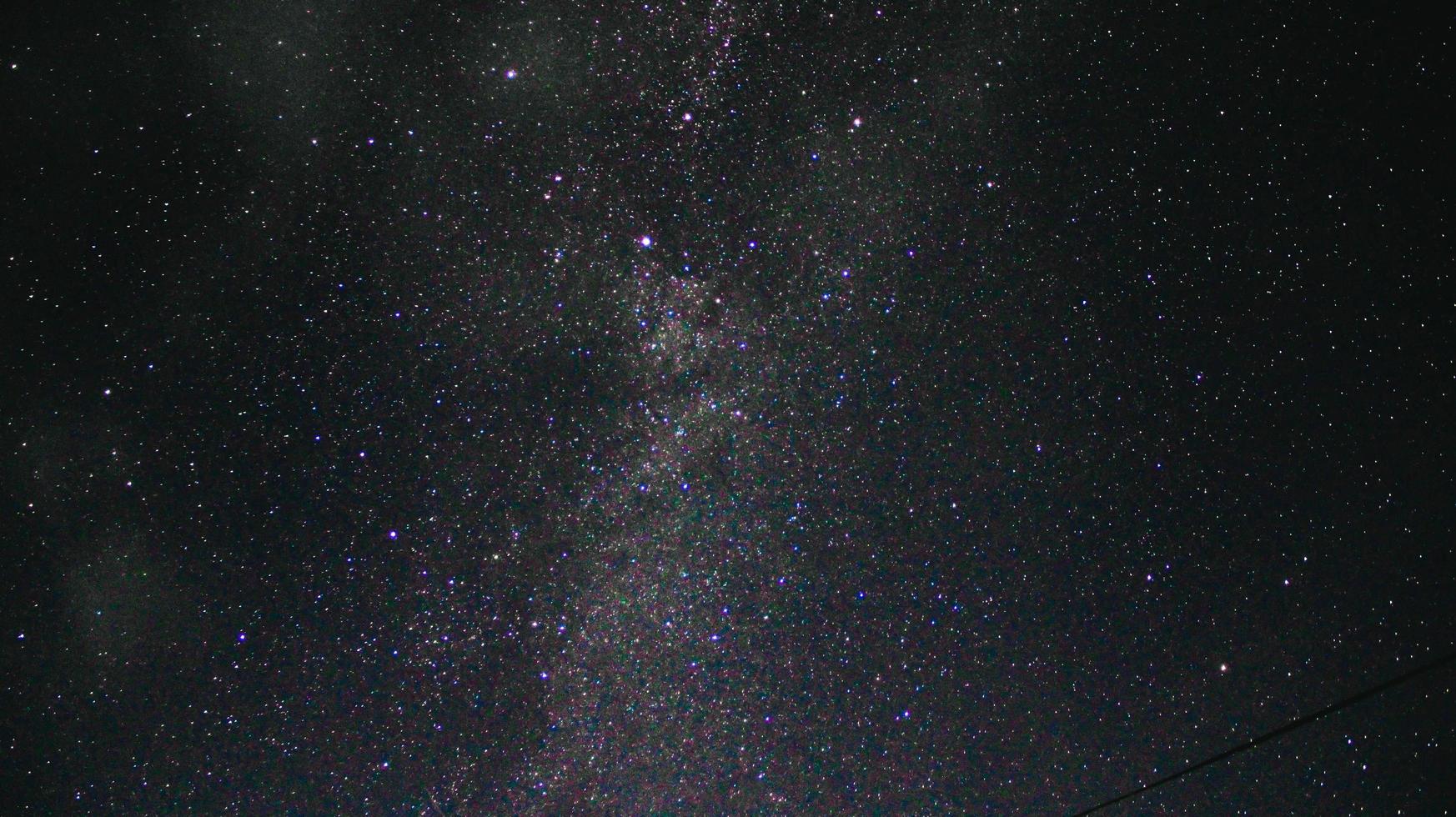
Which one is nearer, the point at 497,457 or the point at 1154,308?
the point at 497,457

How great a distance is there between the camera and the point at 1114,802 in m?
1.01

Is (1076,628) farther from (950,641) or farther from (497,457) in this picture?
(497,457)

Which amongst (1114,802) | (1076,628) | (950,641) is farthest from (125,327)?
(1114,802)

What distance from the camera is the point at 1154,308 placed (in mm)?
953

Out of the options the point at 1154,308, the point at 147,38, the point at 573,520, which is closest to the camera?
the point at 147,38

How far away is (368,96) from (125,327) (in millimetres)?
300

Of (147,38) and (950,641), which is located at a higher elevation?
(147,38)

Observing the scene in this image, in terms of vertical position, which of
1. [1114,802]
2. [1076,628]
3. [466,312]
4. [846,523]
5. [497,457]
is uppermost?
[466,312]

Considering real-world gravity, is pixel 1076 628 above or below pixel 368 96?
below

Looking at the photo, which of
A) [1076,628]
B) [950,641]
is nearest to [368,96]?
[950,641]

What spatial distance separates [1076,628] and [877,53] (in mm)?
684

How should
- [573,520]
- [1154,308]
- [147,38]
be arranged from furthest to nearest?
[1154,308]
[573,520]
[147,38]

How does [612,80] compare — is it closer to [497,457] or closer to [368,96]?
[368,96]

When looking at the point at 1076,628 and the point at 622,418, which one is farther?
the point at 1076,628
